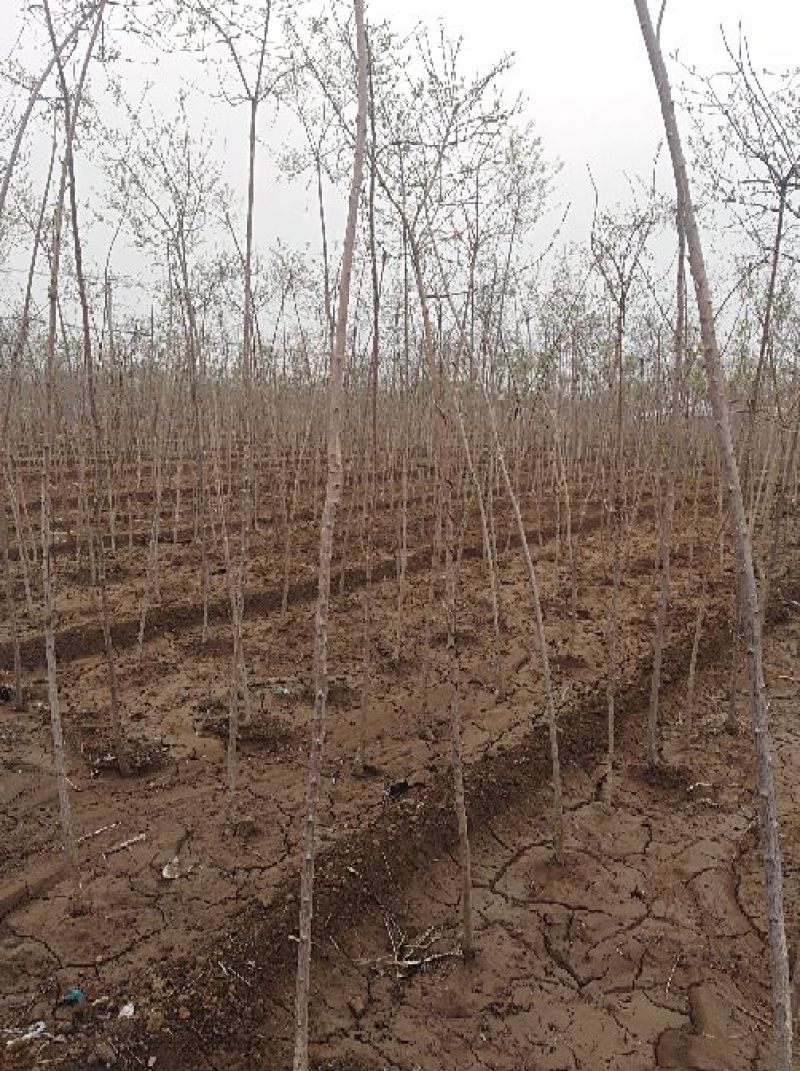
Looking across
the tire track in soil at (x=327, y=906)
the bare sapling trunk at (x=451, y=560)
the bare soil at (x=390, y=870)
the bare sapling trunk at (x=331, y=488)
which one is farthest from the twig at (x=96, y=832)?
the bare sapling trunk at (x=331, y=488)

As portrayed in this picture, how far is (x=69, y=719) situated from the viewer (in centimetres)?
360

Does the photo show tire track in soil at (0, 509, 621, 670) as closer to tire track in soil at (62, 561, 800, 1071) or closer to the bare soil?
the bare soil

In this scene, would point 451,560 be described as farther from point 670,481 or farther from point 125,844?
point 125,844

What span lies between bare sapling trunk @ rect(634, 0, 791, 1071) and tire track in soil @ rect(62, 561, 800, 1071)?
1.26 metres

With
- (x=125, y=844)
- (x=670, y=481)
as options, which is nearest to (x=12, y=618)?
(x=125, y=844)

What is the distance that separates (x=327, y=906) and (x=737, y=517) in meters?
1.78

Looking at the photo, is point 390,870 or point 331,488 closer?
point 331,488

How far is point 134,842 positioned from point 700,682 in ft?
10.2

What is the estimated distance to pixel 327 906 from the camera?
2.32m

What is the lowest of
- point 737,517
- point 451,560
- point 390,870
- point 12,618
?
point 390,870

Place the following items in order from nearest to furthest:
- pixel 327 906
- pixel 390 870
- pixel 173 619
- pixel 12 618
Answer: pixel 327 906 → pixel 390 870 → pixel 12 618 → pixel 173 619

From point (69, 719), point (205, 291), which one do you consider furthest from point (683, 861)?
point (205, 291)

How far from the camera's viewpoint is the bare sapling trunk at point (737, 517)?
1.25 meters

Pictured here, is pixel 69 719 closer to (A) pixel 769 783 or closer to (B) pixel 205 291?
(A) pixel 769 783
